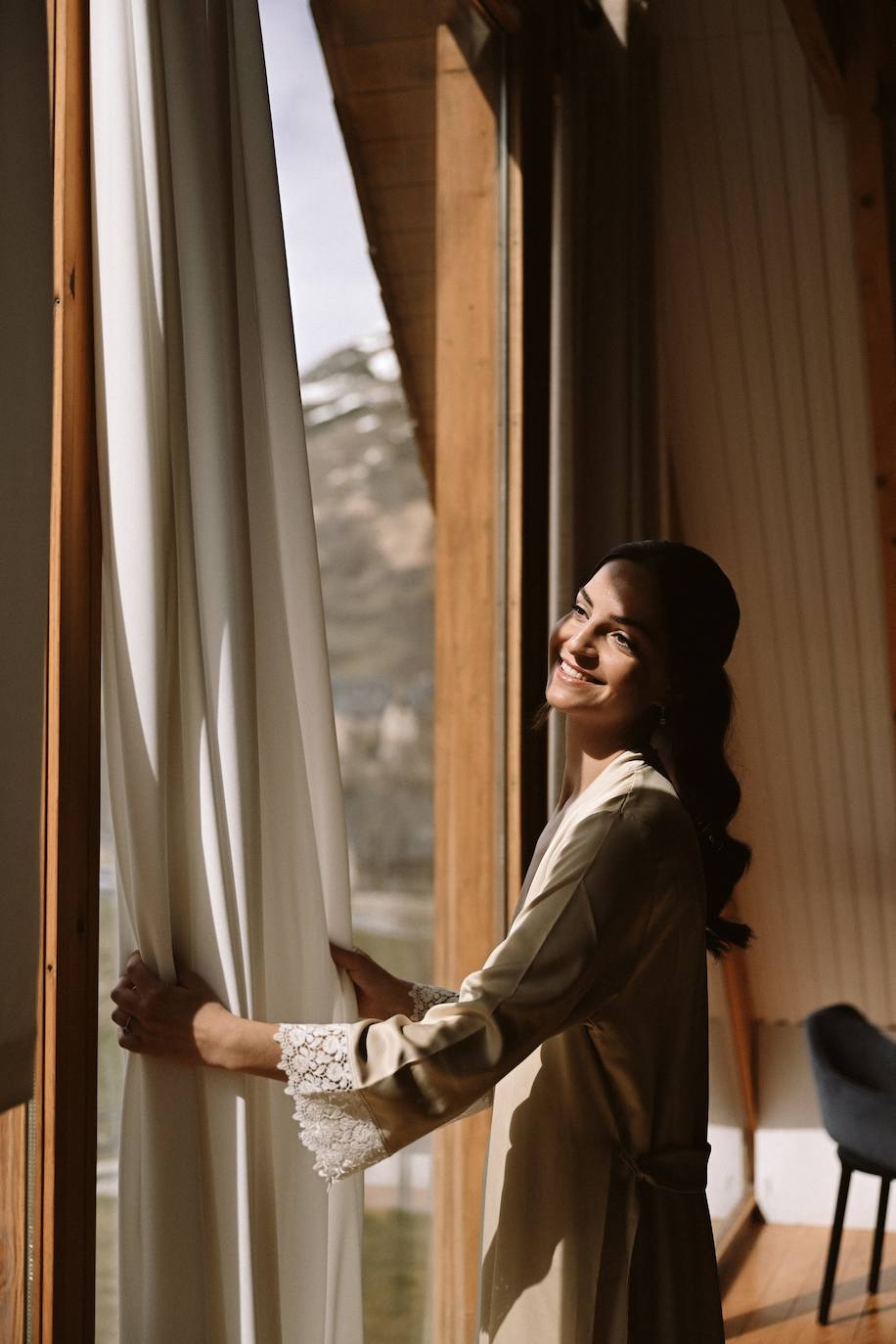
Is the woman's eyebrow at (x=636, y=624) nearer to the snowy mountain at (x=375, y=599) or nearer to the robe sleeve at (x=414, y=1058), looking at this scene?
the robe sleeve at (x=414, y=1058)

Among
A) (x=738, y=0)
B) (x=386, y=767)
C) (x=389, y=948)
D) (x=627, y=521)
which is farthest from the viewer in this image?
(x=386, y=767)

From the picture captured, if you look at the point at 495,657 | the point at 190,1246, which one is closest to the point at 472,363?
the point at 495,657

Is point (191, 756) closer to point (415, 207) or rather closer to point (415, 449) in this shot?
point (415, 207)

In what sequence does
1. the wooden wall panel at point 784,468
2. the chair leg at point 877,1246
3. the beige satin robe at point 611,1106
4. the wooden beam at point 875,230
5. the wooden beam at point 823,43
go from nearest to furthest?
1. the beige satin robe at point 611,1106
2. the wooden beam at point 823,43
3. the wooden beam at point 875,230
4. the wooden wall panel at point 784,468
5. the chair leg at point 877,1246

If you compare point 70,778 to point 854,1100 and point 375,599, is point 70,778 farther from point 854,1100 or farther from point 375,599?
point 375,599

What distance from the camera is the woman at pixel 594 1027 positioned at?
4.66ft

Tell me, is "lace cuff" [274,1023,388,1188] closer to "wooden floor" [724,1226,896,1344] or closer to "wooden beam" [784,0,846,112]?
"wooden beam" [784,0,846,112]

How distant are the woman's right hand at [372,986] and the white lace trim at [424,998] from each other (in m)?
0.01

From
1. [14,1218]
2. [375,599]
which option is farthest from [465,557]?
[375,599]

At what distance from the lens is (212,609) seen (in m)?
1.54

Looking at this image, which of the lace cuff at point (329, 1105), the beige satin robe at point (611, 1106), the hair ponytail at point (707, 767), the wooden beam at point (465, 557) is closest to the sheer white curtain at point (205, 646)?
the lace cuff at point (329, 1105)

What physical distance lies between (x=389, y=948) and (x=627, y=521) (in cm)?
207

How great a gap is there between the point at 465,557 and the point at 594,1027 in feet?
4.73

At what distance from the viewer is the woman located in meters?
1.42
